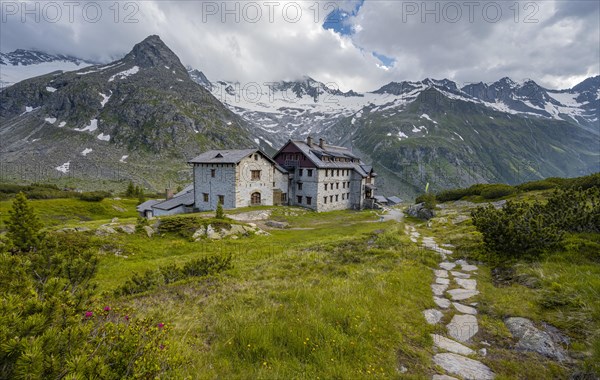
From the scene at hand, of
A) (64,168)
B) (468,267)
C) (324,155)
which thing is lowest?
(468,267)

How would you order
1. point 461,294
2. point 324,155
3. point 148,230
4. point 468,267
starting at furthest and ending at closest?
point 324,155 < point 148,230 < point 468,267 < point 461,294

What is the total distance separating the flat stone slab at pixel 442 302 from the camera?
29.3 feet

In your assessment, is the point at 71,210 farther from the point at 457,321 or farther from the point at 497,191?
the point at 497,191

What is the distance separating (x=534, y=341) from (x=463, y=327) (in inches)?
58.2

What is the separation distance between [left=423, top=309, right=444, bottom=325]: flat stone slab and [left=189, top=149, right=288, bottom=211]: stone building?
37.1 m

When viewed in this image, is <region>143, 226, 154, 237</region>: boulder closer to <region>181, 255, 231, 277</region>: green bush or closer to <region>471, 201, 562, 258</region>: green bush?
<region>181, 255, 231, 277</region>: green bush

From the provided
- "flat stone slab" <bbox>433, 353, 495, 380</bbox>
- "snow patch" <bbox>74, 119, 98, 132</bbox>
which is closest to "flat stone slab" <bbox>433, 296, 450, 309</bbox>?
"flat stone slab" <bbox>433, 353, 495, 380</bbox>

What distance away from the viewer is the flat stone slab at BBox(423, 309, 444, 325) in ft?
25.5

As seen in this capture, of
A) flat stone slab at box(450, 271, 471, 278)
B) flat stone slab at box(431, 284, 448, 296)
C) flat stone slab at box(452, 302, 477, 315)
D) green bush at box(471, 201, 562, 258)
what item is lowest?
flat stone slab at box(450, 271, 471, 278)

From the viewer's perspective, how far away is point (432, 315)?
816 cm

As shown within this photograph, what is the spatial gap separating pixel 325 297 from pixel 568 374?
543cm

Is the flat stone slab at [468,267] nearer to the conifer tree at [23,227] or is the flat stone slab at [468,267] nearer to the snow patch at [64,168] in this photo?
the conifer tree at [23,227]

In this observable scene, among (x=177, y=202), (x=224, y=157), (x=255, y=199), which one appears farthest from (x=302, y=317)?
(x=177, y=202)

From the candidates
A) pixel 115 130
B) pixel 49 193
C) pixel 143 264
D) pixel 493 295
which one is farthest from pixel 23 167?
pixel 493 295
